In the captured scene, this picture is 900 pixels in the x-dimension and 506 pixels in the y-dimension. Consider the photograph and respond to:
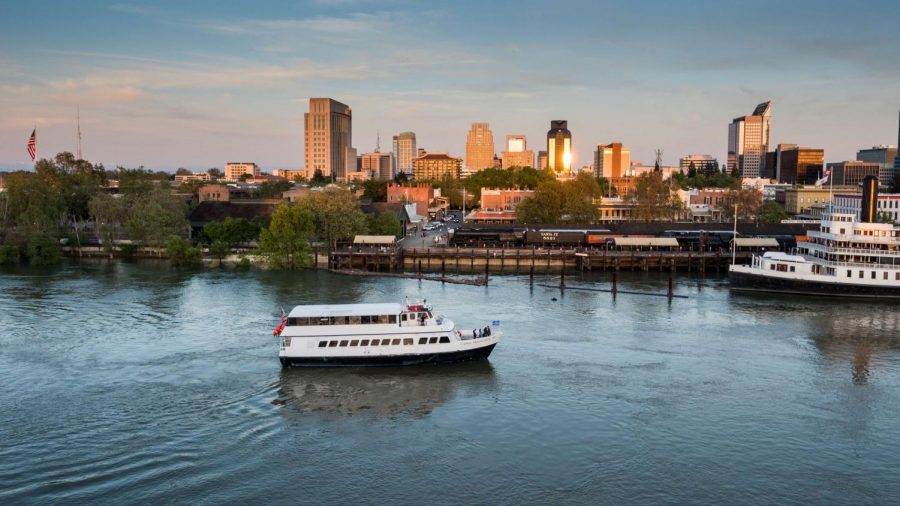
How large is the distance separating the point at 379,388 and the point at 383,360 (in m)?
2.89

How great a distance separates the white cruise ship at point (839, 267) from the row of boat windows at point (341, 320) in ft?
121

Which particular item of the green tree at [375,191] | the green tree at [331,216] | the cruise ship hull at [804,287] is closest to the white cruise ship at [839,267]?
the cruise ship hull at [804,287]

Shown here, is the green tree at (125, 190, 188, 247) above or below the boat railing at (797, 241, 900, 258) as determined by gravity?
above

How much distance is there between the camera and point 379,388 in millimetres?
34281

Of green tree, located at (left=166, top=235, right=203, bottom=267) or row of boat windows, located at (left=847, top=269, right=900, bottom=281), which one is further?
green tree, located at (left=166, top=235, right=203, bottom=267)

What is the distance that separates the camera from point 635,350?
40719 mm

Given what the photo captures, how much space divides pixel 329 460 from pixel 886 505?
18.3 meters

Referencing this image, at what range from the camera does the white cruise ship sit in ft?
194

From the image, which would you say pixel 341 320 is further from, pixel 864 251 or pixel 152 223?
pixel 152 223

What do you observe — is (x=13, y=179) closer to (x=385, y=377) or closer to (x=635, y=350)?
(x=385, y=377)

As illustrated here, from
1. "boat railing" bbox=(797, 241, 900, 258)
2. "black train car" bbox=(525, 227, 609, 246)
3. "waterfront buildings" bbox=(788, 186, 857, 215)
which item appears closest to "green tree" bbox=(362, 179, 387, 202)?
"black train car" bbox=(525, 227, 609, 246)

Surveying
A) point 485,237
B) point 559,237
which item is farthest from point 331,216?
point 559,237

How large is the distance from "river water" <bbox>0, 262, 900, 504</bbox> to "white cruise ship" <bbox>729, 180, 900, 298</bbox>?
32.1ft

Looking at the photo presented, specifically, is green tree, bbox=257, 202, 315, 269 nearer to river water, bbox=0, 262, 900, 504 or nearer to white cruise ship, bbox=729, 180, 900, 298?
river water, bbox=0, 262, 900, 504
